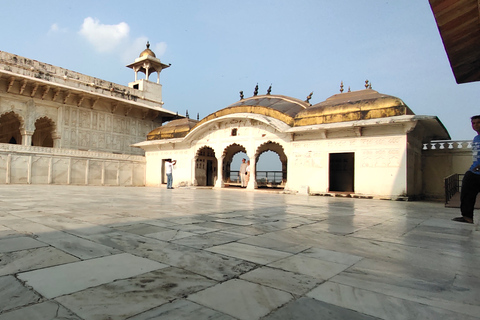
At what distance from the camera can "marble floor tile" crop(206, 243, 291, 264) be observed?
7.68 ft

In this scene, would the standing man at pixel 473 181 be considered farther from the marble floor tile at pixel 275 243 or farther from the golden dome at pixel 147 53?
the golden dome at pixel 147 53

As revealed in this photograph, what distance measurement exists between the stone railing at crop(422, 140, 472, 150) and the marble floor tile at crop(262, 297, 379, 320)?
1299 cm

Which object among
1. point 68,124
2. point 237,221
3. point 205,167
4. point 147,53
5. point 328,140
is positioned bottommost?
point 237,221

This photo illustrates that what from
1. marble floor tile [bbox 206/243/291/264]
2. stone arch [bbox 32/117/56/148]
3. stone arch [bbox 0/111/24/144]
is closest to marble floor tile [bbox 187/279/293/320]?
marble floor tile [bbox 206/243/291/264]

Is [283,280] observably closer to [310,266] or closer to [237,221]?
[310,266]

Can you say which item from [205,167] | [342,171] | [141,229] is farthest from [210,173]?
[141,229]

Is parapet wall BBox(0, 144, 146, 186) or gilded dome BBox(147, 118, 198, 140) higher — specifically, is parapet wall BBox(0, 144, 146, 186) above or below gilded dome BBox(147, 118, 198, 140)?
below

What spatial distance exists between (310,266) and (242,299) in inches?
30.5

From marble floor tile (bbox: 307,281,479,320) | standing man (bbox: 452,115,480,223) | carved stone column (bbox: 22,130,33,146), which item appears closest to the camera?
marble floor tile (bbox: 307,281,479,320)

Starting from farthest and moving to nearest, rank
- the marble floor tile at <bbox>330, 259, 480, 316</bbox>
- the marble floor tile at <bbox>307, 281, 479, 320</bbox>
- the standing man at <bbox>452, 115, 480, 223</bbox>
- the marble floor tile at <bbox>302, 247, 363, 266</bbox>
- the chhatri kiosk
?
1. the chhatri kiosk
2. the standing man at <bbox>452, 115, 480, 223</bbox>
3. the marble floor tile at <bbox>302, 247, 363, 266</bbox>
4. the marble floor tile at <bbox>330, 259, 480, 316</bbox>
5. the marble floor tile at <bbox>307, 281, 479, 320</bbox>

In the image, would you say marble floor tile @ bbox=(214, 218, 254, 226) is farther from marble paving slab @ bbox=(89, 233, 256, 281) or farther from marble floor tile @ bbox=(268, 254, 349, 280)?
marble floor tile @ bbox=(268, 254, 349, 280)

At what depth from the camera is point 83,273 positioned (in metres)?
1.89

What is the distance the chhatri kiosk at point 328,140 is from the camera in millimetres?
10727

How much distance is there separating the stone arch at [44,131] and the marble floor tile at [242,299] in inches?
855
